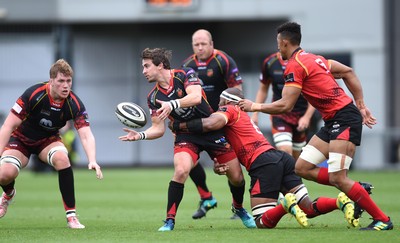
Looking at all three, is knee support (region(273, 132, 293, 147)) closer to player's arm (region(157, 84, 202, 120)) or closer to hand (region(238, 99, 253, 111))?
player's arm (region(157, 84, 202, 120))

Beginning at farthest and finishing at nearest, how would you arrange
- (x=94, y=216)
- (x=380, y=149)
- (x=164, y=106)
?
(x=380, y=149) < (x=94, y=216) < (x=164, y=106)

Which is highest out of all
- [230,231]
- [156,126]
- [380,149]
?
[156,126]

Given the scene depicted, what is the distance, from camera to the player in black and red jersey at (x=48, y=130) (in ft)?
36.0

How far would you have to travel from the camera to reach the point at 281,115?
14125 millimetres

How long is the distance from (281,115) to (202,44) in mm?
1866

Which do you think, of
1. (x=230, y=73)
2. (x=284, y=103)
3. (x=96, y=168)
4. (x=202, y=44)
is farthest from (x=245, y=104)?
(x=202, y=44)

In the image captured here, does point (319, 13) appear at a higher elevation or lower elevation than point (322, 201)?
higher

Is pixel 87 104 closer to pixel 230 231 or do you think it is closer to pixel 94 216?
pixel 94 216

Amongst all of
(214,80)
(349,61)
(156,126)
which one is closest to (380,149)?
(349,61)

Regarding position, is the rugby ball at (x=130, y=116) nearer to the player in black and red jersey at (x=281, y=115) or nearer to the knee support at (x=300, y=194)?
the knee support at (x=300, y=194)

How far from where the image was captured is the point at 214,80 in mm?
13398

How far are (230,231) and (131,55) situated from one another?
24.5 meters

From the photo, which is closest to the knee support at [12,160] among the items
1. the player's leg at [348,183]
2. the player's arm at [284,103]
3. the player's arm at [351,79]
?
the player's arm at [284,103]

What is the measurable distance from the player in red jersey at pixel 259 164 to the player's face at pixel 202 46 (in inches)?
87.9
